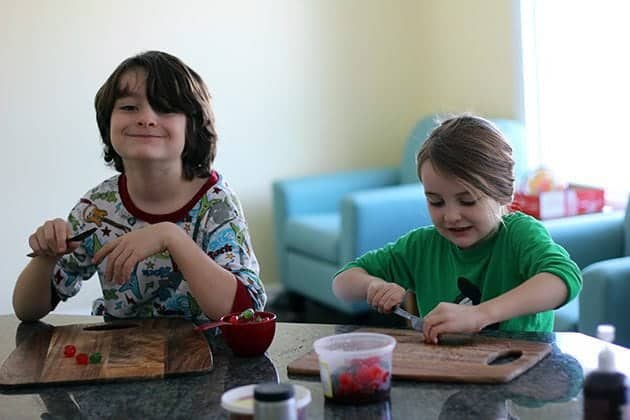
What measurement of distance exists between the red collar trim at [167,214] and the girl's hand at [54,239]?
0.46ft

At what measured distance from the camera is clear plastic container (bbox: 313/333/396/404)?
4.25 feet

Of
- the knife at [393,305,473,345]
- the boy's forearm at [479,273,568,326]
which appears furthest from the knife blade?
the boy's forearm at [479,273,568,326]

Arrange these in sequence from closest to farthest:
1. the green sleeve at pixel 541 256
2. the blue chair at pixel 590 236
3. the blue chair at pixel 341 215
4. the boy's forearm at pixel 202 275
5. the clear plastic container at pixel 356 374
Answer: the clear plastic container at pixel 356 374 → the green sleeve at pixel 541 256 → the boy's forearm at pixel 202 275 → the blue chair at pixel 590 236 → the blue chair at pixel 341 215

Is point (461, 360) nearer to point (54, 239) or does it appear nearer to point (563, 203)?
point (54, 239)

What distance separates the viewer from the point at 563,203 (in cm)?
384

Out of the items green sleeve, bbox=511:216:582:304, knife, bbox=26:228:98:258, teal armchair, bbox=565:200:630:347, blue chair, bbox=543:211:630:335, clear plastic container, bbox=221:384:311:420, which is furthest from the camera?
blue chair, bbox=543:211:630:335

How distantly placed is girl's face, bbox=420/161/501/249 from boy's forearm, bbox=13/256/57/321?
74 cm

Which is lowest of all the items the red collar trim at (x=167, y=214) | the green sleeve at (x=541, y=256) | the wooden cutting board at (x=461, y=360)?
the wooden cutting board at (x=461, y=360)

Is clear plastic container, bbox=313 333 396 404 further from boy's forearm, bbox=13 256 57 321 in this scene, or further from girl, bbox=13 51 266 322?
boy's forearm, bbox=13 256 57 321

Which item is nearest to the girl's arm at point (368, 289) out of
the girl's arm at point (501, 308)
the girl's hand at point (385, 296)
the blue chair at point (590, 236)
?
the girl's hand at point (385, 296)

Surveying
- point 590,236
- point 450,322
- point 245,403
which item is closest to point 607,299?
point 590,236

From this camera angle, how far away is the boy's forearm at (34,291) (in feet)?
6.24

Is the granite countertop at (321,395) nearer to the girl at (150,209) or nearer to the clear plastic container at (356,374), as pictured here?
the clear plastic container at (356,374)

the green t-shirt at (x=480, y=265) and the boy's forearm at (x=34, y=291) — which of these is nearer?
the green t-shirt at (x=480, y=265)
